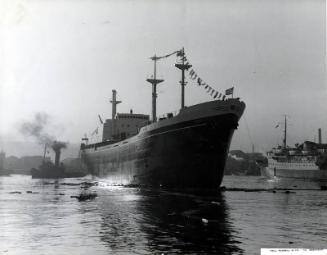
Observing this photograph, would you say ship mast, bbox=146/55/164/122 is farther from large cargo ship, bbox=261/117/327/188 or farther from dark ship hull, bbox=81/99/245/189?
large cargo ship, bbox=261/117/327/188

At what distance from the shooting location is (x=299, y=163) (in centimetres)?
9500

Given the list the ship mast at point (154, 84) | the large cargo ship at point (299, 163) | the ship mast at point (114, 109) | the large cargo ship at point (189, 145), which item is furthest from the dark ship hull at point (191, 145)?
the large cargo ship at point (299, 163)

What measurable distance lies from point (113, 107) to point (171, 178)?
3927 centimetres

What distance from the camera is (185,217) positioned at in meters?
21.2

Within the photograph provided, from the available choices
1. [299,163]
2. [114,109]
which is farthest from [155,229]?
[299,163]

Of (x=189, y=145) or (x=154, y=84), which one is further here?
(x=154, y=84)

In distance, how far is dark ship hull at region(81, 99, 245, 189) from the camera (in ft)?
124

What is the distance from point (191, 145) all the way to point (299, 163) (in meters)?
63.4

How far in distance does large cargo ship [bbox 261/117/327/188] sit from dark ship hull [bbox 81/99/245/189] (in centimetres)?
5284

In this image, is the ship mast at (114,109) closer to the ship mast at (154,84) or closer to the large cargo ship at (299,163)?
the ship mast at (154,84)

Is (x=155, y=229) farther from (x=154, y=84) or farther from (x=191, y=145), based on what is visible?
(x=154, y=84)

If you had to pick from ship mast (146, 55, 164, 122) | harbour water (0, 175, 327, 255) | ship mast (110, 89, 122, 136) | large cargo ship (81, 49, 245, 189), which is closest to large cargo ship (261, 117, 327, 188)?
ship mast (110, 89, 122, 136)

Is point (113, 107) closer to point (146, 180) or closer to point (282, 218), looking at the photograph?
point (146, 180)

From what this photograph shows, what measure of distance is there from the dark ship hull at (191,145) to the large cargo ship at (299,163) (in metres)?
52.8
